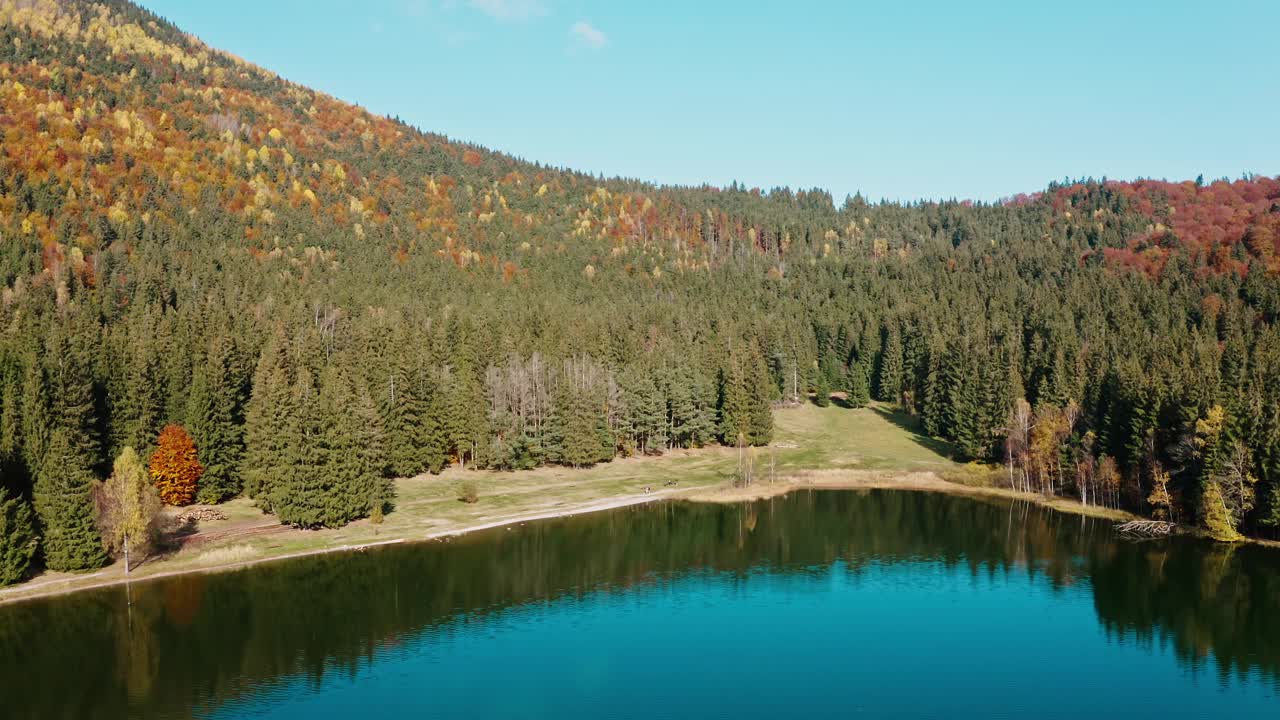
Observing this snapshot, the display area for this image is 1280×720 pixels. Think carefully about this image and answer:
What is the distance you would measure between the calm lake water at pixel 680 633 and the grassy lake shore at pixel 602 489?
123 inches

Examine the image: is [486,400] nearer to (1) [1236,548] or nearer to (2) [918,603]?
(2) [918,603]

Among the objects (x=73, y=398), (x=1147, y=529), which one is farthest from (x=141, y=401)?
(x=1147, y=529)

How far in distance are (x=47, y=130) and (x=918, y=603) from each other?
687 ft

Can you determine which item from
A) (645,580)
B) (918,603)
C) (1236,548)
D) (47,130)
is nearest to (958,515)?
(1236,548)

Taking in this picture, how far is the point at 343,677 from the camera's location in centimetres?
5266

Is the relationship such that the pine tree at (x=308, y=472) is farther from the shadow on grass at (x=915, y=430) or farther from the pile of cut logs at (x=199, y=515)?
the shadow on grass at (x=915, y=430)

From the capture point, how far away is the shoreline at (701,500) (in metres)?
65.0

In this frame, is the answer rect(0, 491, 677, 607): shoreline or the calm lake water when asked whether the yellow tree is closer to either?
rect(0, 491, 677, 607): shoreline

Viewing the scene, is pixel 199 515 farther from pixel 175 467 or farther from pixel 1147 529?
pixel 1147 529

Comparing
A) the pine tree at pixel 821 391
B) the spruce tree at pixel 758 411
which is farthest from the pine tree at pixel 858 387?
the spruce tree at pixel 758 411

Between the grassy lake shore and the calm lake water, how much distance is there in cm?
313

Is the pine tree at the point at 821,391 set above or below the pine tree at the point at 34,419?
below

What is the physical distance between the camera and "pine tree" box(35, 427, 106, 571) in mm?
65312

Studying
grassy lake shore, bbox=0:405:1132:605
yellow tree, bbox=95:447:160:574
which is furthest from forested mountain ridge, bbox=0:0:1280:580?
grassy lake shore, bbox=0:405:1132:605
